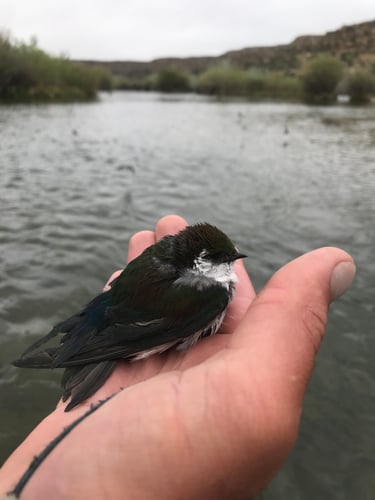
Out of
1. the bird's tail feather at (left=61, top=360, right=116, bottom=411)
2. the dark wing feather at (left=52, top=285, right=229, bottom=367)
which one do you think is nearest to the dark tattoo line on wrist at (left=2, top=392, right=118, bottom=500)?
the bird's tail feather at (left=61, top=360, right=116, bottom=411)

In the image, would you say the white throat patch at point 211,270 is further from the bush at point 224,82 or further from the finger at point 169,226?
the bush at point 224,82

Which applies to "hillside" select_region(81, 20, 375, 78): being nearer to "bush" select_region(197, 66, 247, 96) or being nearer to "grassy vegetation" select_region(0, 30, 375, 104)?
"grassy vegetation" select_region(0, 30, 375, 104)

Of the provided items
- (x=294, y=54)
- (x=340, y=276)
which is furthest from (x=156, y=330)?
(x=294, y=54)

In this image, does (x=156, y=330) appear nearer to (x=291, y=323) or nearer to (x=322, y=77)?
(x=291, y=323)

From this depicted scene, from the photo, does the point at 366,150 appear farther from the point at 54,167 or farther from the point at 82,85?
the point at 82,85

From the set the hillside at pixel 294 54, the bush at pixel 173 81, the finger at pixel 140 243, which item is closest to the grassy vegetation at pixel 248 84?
the bush at pixel 173 81

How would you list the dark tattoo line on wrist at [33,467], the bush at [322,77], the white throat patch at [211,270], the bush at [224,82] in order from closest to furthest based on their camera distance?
1. the dark tattoo line on wrist at [33,467]
2. the white throat patch at [211,270]
3. the bush at [322,77]
4. the bush at [224,82]

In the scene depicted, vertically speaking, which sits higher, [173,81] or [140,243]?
[173,81]
